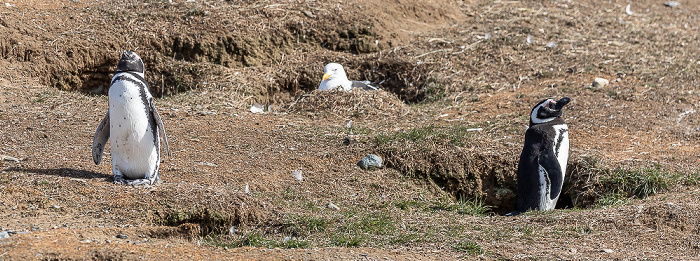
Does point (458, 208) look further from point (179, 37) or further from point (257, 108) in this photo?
point (179, 37)

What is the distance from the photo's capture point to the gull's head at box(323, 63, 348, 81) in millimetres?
8773

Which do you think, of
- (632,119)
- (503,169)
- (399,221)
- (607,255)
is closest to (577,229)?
(607,255)

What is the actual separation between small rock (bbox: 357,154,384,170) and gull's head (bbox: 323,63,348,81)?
228 cm

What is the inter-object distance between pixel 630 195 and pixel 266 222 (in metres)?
3.40

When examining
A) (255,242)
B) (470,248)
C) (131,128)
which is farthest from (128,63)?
(470,248)

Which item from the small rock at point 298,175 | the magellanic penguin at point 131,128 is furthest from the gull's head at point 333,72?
the magellanic penguin at point 131,128

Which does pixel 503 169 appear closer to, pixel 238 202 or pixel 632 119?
pixel 632 119

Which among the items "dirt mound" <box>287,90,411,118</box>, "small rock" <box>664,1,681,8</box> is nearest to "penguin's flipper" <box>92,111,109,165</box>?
"dirt mound" <box>287,90,411,118</box>

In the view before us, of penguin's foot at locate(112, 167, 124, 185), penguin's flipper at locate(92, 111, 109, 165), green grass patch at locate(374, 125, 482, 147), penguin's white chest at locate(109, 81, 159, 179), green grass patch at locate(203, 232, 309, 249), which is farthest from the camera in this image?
green grass patch at locate(374, 125, 482, 147)

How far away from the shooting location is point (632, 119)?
8.21 m

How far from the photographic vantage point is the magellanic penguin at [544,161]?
652 cm

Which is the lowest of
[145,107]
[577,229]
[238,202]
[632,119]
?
[632,119]

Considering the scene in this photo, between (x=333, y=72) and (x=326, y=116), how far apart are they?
88 centimetres

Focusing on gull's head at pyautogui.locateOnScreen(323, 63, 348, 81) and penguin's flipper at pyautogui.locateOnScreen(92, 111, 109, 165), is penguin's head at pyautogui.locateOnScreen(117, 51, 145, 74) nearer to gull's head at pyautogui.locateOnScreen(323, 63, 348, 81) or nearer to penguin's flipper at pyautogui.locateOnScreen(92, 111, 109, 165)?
penguin's flipper at pyautogui.locateOnScreen(92, 111, 109, 165)
